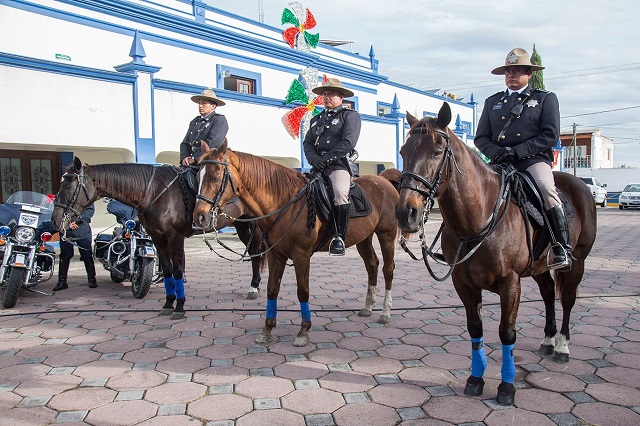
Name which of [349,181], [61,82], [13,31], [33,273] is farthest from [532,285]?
[13,31]

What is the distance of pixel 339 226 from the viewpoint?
5285mm

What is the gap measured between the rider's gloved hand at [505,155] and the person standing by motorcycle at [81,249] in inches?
235

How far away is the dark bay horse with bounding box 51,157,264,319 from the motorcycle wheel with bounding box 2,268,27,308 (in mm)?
1075

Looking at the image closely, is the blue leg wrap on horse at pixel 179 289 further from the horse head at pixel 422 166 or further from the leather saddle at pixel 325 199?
the horse head at pixel 422 166

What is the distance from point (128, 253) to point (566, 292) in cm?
608

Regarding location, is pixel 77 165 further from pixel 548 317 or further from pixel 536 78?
pixel 536 78

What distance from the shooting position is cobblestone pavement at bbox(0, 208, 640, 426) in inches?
138

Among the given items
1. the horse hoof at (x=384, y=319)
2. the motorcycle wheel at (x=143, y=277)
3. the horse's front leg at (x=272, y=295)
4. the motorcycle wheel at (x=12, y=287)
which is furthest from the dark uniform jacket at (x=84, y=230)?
the horse hoof at (x=384, y=319)

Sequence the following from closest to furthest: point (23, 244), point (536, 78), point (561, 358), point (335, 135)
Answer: point (561, 358) → point (335, 135) → point (23, 244) → point (536, 78)

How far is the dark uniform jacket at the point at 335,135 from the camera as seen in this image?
5344mm

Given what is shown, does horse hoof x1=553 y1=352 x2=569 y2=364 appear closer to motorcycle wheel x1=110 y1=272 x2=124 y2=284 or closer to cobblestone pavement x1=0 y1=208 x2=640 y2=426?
cobblestone pavement x1=0 y1=208 x2=640 y2=426

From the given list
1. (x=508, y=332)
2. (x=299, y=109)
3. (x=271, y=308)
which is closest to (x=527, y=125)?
(x=508, y=332)

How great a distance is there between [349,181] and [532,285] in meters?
4.06

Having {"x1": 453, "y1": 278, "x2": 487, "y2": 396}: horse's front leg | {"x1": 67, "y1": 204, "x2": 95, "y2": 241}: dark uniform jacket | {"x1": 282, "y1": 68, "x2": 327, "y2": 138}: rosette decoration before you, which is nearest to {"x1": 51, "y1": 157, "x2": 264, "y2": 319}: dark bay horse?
{"x1": 67, "y1": 204, "x2": 95, "y2": 241}: dark uniform jacket
